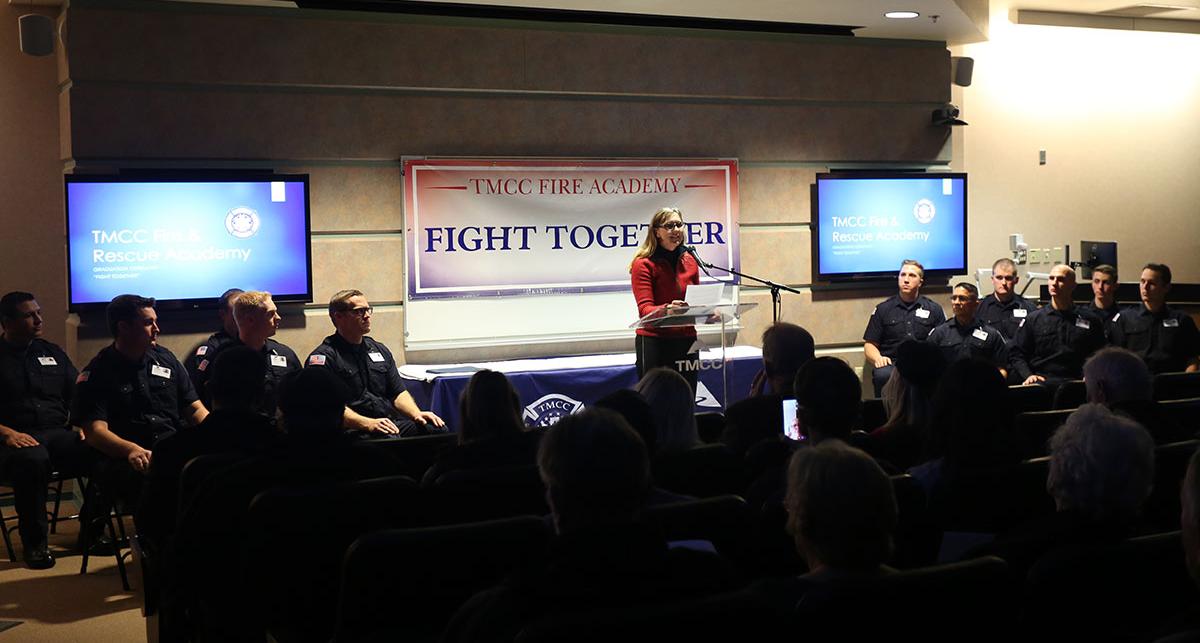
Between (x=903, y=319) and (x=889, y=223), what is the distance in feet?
2.55

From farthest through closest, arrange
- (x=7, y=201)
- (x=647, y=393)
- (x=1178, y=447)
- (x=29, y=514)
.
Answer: (x=7, y=201) → (x=29, y=514) → (x=647, y=393) → (x=1178, y=447)

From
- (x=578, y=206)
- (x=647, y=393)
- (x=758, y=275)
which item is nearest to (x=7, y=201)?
(x=578, y=206)

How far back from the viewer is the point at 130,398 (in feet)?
17.8

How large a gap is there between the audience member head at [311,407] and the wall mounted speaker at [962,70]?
22.5 ft

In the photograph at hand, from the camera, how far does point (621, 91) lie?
7.86 meters

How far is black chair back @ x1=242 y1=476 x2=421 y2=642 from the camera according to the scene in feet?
9.52

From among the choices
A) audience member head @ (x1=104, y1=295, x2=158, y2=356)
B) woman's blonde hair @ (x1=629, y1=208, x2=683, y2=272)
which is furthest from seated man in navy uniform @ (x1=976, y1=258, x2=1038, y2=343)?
audience member head @ (x1=104, y1=295, x2=158, y2=356)

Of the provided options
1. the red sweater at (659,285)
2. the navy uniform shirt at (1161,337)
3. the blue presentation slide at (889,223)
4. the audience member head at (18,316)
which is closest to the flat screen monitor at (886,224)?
the blue presentation slide at (889,223)

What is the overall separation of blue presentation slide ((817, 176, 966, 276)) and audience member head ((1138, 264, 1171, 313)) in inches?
57.9

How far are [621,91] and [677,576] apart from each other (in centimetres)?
618

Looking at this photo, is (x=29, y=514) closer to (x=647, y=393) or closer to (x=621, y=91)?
(x=647, y=393)

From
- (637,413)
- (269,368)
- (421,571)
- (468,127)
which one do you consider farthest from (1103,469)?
(468,127)

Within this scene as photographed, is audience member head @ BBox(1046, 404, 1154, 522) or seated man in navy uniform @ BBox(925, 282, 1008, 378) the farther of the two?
seated man in navy uniform @ BBox(925, 282, 1008, 378)

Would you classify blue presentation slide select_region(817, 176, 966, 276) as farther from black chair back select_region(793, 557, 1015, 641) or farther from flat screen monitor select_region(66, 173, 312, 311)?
black chair back select_region(793, 557, 1015, 641)
